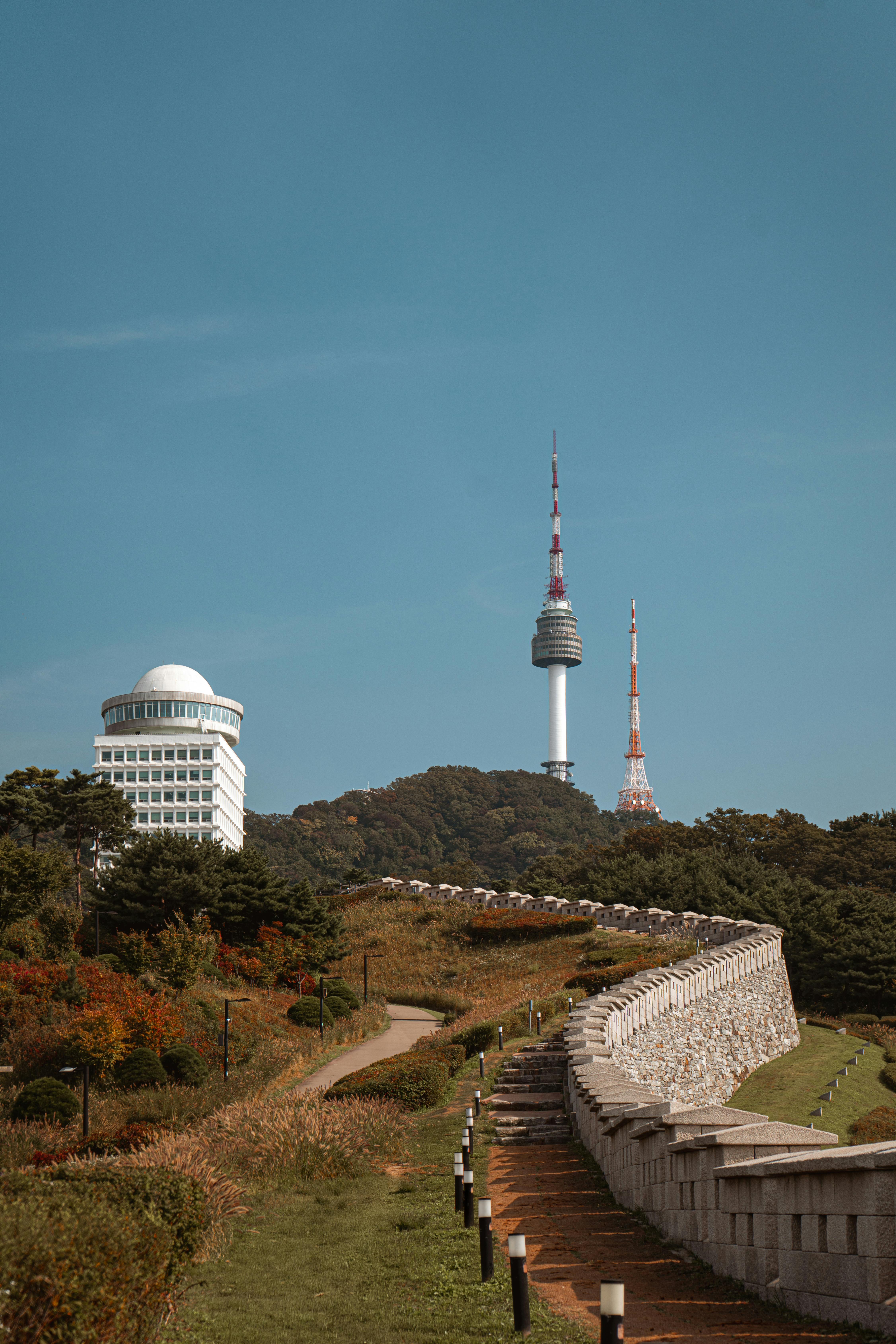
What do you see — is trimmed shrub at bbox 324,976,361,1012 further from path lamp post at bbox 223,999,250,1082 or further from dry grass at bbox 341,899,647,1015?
path lamp post at bbox 223,999,250,1082

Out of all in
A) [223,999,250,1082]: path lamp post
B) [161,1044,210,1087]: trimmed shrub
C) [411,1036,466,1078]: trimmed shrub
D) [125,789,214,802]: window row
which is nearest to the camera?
[411,1036,466,1078]: trimmed shrub

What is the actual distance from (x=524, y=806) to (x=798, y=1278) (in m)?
144

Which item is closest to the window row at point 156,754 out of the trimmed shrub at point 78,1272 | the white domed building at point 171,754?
the white domed building at point 171,754

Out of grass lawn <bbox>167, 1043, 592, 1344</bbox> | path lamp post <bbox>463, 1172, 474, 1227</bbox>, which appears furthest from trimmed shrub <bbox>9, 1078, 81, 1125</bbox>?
path lamp post <bbox>463, 1172, 474, 1227</bbox>

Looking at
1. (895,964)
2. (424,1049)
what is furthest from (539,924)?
(424,1049)

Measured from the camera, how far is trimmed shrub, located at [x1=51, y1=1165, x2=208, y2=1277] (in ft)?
28.0

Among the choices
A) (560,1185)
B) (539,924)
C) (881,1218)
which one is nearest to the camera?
(881,1218)

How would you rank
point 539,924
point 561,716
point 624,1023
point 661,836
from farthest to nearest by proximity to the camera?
1. point 561,716
2. point 661,836
3. point 539,924
4. point 624,1023

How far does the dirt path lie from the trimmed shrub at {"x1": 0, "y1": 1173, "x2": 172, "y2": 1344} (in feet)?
10.2

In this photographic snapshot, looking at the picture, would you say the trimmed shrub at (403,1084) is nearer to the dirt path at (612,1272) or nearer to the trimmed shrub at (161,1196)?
the dirt path at (612,1272)

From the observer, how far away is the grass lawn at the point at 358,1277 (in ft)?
26.5

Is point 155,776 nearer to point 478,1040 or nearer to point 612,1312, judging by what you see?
point 478,1040

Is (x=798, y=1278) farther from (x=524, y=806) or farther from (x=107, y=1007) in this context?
(x=524, y=806)

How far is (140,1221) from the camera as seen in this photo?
25.5 feet
